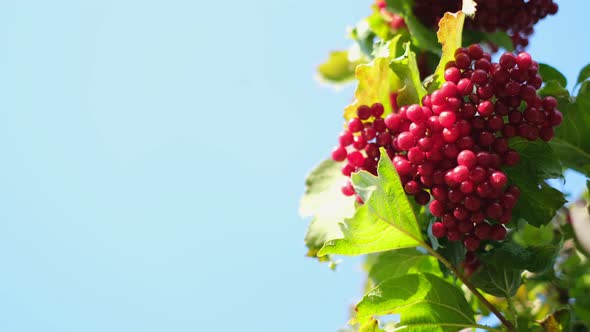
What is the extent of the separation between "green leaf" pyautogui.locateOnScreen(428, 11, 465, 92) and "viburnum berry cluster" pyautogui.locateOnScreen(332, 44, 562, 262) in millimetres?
23

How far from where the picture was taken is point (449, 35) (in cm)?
191

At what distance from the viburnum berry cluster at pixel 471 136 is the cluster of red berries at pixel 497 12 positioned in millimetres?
649

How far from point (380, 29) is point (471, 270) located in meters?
1.23

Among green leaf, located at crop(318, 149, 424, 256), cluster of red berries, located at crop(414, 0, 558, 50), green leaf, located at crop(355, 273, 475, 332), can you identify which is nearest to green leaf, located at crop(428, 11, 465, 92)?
green leaf, located at crop(318, 149, 424, 256)

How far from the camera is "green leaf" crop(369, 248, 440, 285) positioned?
239cm

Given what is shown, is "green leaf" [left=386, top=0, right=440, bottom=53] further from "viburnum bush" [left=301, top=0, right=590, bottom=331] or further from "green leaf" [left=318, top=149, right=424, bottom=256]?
"green leaf" [left=318, top=149, right=424, bottom=256]

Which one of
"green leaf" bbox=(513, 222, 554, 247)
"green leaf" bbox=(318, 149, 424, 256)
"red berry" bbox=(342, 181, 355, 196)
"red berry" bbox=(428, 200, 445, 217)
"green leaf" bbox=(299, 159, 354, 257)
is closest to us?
"green leaf" bbox=(318, 149, 424, 256)

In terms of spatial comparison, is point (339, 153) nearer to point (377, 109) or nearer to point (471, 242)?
point (377, 109)

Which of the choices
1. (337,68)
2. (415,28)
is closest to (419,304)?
(415,28)

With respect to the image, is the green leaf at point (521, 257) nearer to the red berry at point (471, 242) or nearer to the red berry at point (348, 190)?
the red berry at point (471, 242)

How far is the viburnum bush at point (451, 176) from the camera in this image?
1.78 metres

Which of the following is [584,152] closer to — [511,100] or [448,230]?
[511,100]

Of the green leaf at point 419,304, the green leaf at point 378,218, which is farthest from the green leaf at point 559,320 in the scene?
the green leaf at point 378,218

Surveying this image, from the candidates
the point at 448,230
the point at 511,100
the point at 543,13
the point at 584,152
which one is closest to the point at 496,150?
the point at 511,100
